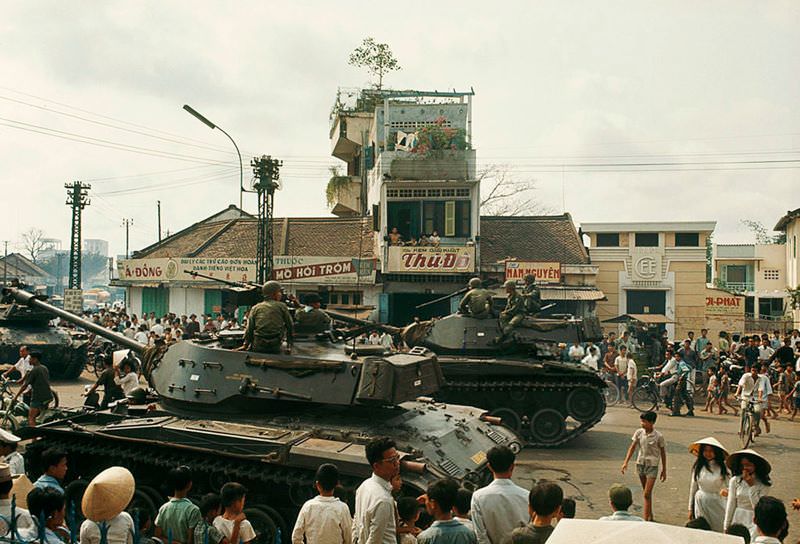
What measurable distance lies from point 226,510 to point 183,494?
44cm

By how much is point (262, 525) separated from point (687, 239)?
26019 mm

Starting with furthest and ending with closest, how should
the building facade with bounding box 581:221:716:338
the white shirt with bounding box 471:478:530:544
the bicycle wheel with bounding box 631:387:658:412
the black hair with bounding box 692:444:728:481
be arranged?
1. the building facade with bounding box 581:221:716:338
2. the bicycle wheel with bounding box 631:387:658:412
3. the black hair with bounding box 692:444:728:481
4. the white shirt with bounding box 471:478:530:544

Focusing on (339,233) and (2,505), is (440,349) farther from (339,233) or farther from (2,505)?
(339,233)

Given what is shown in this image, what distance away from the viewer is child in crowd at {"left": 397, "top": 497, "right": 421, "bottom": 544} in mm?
5973

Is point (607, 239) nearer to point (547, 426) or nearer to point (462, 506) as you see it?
point (547, 426)

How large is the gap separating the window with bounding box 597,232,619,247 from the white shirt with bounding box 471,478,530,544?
26.5 m

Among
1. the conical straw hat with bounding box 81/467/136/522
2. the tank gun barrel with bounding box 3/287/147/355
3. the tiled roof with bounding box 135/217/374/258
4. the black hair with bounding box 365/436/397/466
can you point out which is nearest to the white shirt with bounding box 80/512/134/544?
the conical straw hat with bounding box 81/467/136/522

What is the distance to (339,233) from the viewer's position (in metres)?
34.0

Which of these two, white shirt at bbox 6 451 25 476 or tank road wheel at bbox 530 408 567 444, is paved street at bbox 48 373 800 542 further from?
white shirt at bbox 6 451 25 476

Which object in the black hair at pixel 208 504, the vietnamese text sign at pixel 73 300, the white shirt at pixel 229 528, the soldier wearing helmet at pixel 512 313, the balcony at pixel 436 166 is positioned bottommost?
the white shirt at pixel 229 528

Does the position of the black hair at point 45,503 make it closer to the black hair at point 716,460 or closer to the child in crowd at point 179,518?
the child in crowd at point 179,518

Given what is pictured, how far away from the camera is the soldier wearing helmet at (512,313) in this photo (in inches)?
573

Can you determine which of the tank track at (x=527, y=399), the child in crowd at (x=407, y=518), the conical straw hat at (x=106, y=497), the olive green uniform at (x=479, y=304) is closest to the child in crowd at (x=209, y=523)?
the conical straw hat at (x=106, y=497)

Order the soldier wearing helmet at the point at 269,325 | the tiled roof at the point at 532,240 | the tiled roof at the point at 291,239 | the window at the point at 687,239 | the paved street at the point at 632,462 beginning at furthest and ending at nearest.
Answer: the tiled roof at the point at 291,239
the tiled roof at the point at 532,240
the window at the point at 687,239
the paved street at the point at 632,462
the soldier wearing helmet at the point at 269,325
